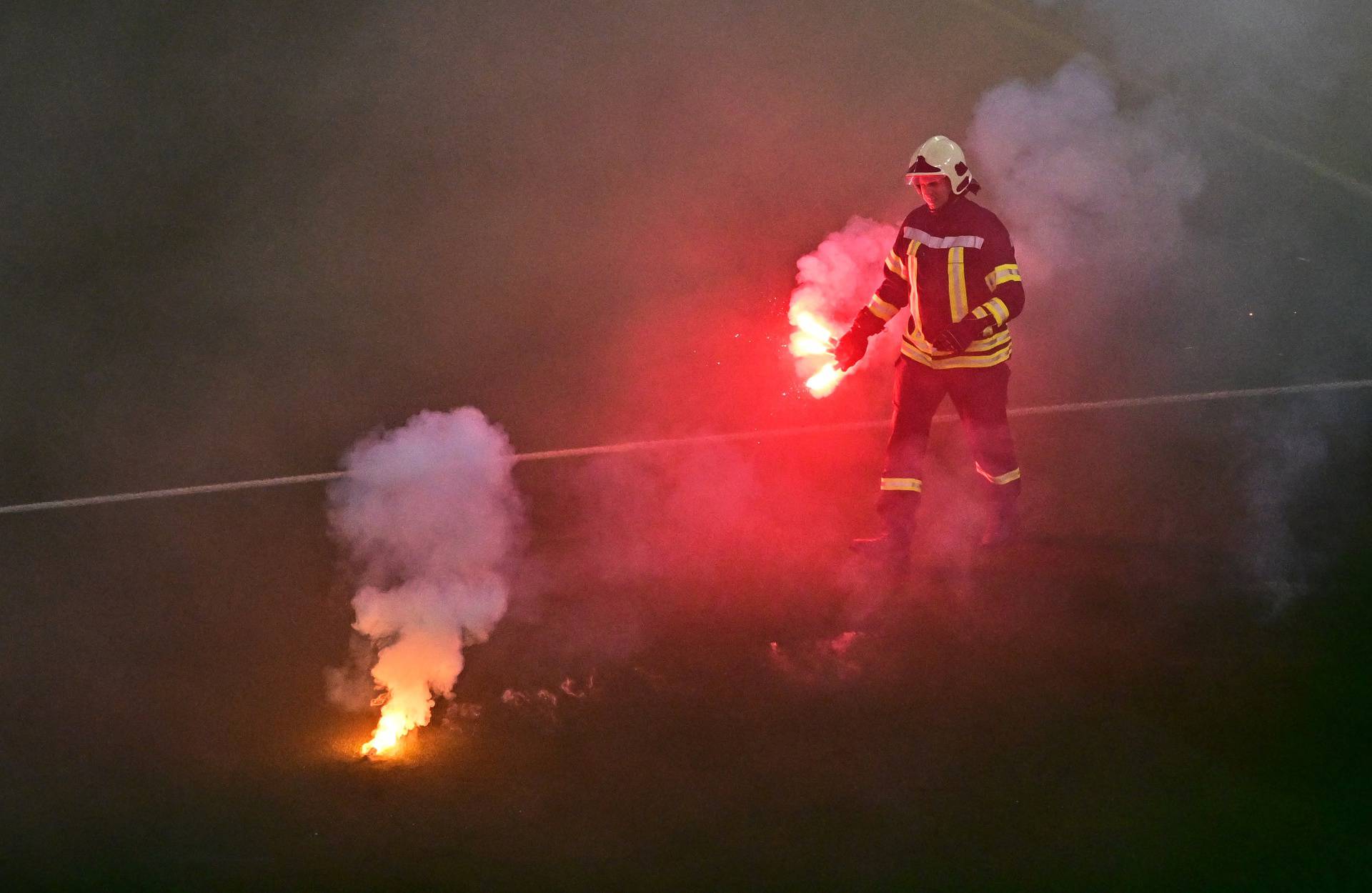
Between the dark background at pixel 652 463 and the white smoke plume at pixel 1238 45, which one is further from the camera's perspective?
the white smoke plume at pixel 1238 45

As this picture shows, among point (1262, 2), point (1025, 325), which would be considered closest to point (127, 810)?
point (1025, 325)

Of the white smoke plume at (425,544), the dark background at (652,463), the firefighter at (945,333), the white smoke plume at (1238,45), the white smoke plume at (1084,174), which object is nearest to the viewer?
the dark background at (652,463)

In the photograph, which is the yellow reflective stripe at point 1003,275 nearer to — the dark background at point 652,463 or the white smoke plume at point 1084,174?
the dark background at point 652,463

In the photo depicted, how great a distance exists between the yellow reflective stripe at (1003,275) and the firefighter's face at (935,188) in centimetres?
37

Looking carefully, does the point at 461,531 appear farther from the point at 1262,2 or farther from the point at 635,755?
the point at 1262,2

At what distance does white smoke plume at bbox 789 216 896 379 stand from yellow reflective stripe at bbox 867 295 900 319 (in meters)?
0.54

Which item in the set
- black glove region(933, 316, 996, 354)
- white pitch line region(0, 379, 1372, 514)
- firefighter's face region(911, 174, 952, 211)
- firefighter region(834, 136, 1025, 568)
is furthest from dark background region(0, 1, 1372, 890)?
firefighter's face region(911, 174, 952, 211)

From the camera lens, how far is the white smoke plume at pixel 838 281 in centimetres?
625

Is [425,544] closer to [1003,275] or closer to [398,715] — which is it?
[398,715]

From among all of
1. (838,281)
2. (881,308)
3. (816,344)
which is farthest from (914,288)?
(838,281)

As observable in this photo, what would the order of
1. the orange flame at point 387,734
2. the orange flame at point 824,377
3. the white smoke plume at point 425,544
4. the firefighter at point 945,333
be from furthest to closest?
the orange flame at point 824,377 → the firefighter at point 945,333 → the white smoke plume at point 425,544 → the orange flame at point 387,734

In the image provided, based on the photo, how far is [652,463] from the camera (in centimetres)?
700

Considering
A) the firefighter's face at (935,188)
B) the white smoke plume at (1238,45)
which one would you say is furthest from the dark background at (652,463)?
the firefighter's face at (935,188)

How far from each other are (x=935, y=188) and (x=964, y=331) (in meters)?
0.63
